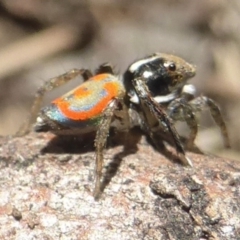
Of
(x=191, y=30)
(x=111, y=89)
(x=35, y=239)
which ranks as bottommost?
(x=191, y=30)

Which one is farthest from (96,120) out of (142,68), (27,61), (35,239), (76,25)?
(76,25)

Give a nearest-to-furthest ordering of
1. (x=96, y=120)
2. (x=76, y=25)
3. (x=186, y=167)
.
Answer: (x=186, y=167)
(x=96, y=120)
(x=76, y=25)

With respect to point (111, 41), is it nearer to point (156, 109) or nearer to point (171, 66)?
point (171, 66)

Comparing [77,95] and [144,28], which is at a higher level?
[77,95]

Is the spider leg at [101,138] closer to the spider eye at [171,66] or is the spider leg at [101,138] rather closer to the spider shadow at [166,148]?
the spider shadow at [166,148]

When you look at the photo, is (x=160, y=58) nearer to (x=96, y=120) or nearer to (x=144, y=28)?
(x=96, y=120)

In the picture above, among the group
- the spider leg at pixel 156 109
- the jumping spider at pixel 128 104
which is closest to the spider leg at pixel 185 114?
the jumping spider at pixel 128 104
